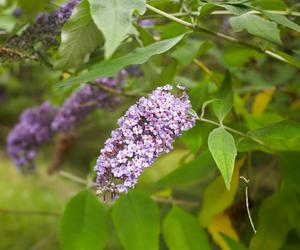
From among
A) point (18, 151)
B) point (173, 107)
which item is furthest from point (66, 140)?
point (173, 107)

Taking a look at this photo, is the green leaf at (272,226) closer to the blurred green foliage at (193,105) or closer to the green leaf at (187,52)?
the blurred green foliage at (193,105)

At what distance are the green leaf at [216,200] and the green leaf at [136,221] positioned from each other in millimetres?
164

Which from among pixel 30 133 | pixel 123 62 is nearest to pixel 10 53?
pixel 123 62

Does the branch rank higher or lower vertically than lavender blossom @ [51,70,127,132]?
Answer: higher

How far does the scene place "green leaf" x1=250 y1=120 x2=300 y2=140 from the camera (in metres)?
0.64

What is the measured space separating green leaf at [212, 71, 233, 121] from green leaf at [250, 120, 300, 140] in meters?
0.06

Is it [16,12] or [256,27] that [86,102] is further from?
[256,27]

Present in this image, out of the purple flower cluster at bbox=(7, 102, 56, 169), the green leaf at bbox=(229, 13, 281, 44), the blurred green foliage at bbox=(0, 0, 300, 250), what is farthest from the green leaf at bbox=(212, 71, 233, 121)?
the purple flower cluster at bbox=(7, 102, 56, 169)

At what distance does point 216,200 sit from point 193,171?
125mm

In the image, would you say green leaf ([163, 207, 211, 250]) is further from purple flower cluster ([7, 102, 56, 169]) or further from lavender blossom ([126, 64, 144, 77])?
purple flower cluster ([7, 102, 56, 169])

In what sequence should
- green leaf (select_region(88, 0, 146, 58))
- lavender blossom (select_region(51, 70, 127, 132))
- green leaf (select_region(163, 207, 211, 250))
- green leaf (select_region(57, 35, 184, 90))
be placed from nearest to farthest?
green leaf (select_region(88, 0, 146, 58))
green leaf (select_region(57, 35, 184, 90))
green leaf (select_region(163, 207, 211, 250))
lavender blossom (select_region(51, 70, 127, 132))

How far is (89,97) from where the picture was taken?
1.21 meters

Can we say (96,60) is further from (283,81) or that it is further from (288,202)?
(283,81)

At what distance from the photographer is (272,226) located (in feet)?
2.53
